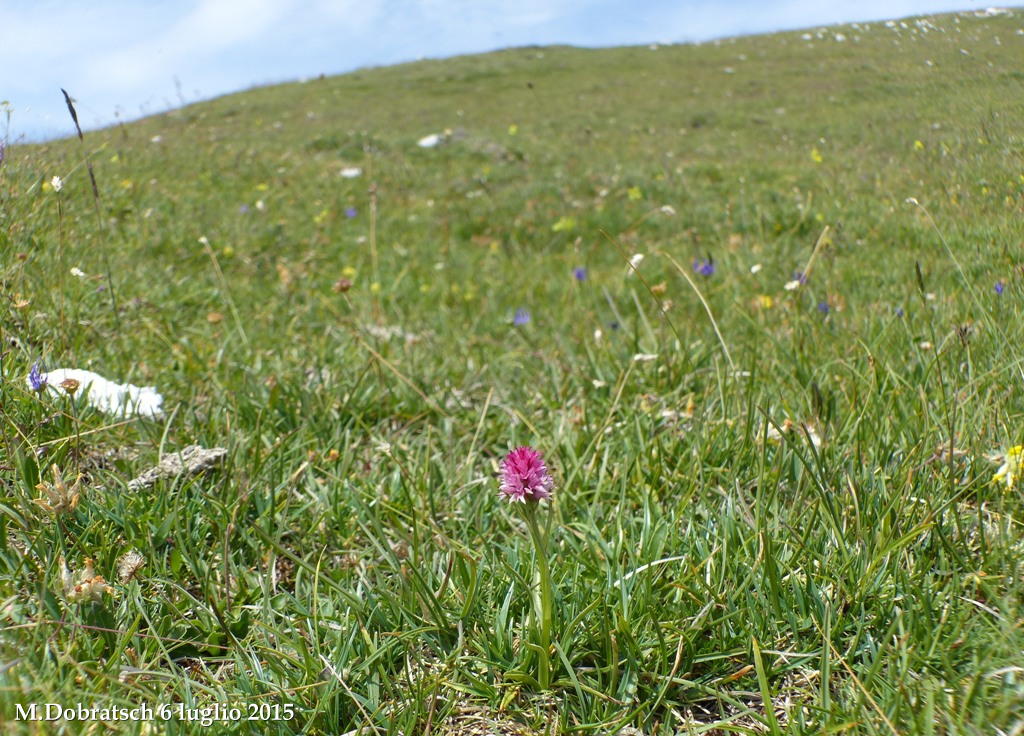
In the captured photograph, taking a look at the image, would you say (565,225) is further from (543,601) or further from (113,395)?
(543,601)

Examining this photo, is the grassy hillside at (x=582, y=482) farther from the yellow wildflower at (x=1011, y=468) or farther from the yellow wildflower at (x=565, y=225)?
the yellow wildflower at (x=565, y=225)

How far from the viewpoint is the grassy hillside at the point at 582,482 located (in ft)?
4.58

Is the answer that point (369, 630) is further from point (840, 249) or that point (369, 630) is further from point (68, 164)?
point (840, 249)

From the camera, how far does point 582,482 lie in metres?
2.21

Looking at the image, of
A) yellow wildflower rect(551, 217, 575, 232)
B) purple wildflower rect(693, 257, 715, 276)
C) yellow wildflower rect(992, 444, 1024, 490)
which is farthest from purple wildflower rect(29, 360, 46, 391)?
yellow wildflower rect(551, 217, 575, 232)

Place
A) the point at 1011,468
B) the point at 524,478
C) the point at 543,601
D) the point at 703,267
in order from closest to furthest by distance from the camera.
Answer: the point at 524,478 < the point at 543,601 < the point at 1011,468 < the point at 703,267

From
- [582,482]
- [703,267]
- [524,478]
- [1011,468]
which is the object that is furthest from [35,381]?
[703,267]

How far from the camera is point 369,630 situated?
159cm

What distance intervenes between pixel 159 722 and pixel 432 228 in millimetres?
6386

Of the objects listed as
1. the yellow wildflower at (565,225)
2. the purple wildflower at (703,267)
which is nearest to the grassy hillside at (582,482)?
the purple wildflower at (703,267)

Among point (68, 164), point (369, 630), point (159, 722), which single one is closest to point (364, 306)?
point (68, 164)

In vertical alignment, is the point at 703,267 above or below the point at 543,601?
above

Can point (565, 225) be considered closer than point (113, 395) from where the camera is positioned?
No

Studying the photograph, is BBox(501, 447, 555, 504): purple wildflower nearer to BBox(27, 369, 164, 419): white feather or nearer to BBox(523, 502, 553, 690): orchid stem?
BBox(523, 502, 553, 690): orchid stem
